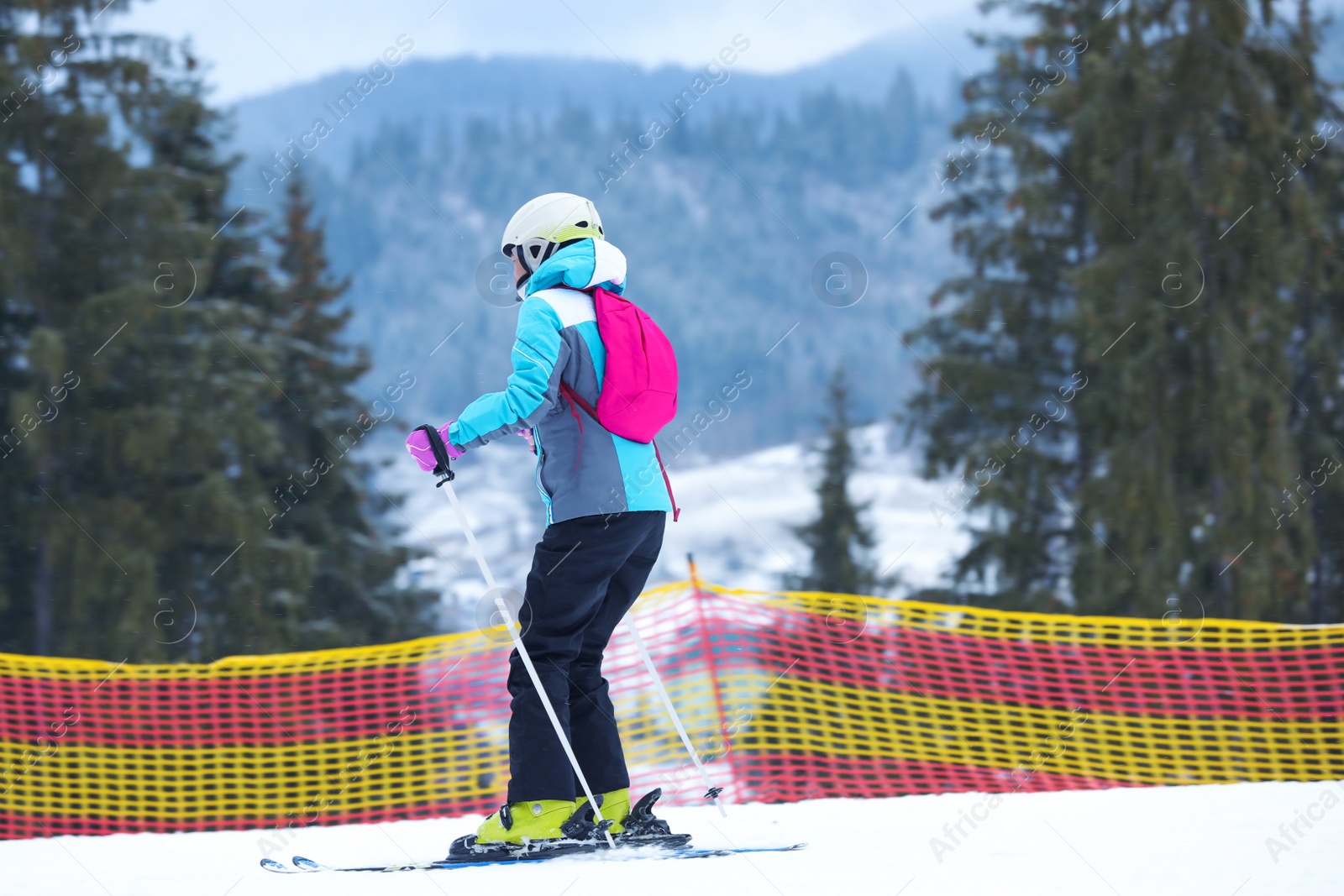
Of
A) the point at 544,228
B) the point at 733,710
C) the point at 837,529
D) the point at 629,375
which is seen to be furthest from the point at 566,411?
the point at 837,529

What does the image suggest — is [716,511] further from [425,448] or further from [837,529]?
[425,448]

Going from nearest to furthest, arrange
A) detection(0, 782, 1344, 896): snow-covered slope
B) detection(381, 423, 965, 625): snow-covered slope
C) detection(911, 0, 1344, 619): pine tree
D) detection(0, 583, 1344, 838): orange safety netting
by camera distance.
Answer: detection(0, 782, 1344, 896): snow-covered slope, detection(0, 583, 1344, 838): orange safety netting, detection(911, 0, 1344, 619): pine tree, detection(381, 423, 965, 625): snow-covered slope

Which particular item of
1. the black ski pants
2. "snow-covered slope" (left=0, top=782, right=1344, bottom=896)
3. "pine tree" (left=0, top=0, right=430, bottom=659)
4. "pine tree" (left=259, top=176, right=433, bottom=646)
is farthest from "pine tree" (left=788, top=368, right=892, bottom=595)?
the black ski pants

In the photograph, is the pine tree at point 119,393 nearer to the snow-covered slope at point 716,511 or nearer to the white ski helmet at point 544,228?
the white ski helmet at point 544,228

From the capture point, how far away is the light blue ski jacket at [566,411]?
308 cm

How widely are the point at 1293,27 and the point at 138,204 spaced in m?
12.8

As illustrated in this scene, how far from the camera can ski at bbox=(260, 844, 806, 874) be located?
10.5 ft

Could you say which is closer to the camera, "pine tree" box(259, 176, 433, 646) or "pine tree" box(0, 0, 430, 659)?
"pine tree" box(0, 0, 430, 659)

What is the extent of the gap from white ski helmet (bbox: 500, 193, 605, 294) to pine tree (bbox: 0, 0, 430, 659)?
10960mm

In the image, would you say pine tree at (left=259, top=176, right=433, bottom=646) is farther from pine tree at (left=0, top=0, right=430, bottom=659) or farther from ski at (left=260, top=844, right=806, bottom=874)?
ski at (left=260, top=844, right=806, bottom=874)

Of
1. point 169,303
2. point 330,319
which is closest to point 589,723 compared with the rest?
point 169,303

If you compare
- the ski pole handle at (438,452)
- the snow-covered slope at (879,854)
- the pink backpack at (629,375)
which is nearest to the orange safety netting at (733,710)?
the snow-covered slope at (879,854)

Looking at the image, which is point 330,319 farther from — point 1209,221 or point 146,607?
point 1209,221

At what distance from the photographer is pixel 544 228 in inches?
131
